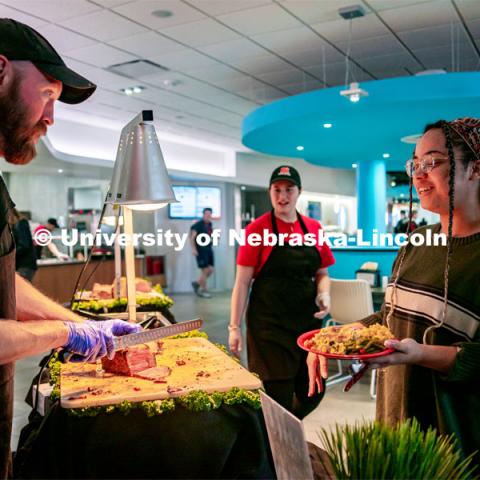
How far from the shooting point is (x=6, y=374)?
49.6 inches

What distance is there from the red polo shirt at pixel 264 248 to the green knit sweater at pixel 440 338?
5.19 feet

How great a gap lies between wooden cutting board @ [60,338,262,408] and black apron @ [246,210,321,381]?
112 cm

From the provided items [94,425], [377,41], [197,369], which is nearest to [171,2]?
[377,41]

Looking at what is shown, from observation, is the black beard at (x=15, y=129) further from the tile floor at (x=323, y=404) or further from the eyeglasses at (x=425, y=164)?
the tile floor at (x=323, y=404)

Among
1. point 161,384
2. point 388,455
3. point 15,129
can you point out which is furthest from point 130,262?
point 388,455

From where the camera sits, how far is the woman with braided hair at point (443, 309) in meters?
1.38

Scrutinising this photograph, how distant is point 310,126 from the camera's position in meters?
6.68

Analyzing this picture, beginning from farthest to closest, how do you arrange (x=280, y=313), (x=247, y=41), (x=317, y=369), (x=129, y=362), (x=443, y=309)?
(x=247, y=41) → (x=280, y=313) → (x=129, y=362) → (x=317, y=369) → (x=443, y=309)

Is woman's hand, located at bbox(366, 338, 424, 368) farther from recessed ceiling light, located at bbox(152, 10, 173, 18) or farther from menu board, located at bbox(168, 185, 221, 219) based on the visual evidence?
menu board, located at bbox(168, 185, 221, 219)

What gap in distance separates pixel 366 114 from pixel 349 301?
2302 millimetres

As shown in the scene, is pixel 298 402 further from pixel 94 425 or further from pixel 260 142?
pixel 260 142

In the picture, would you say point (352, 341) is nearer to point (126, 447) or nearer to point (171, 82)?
point (126, 447)

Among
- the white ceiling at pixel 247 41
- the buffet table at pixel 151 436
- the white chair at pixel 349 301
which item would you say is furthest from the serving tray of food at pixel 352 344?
the white ceiling at pixel 247 41

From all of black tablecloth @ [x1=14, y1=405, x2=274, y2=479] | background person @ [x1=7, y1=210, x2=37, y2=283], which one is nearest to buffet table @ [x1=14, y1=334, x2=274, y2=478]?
black tablecloth @ [x1=14, y1=405, x2=274, y2=479]
